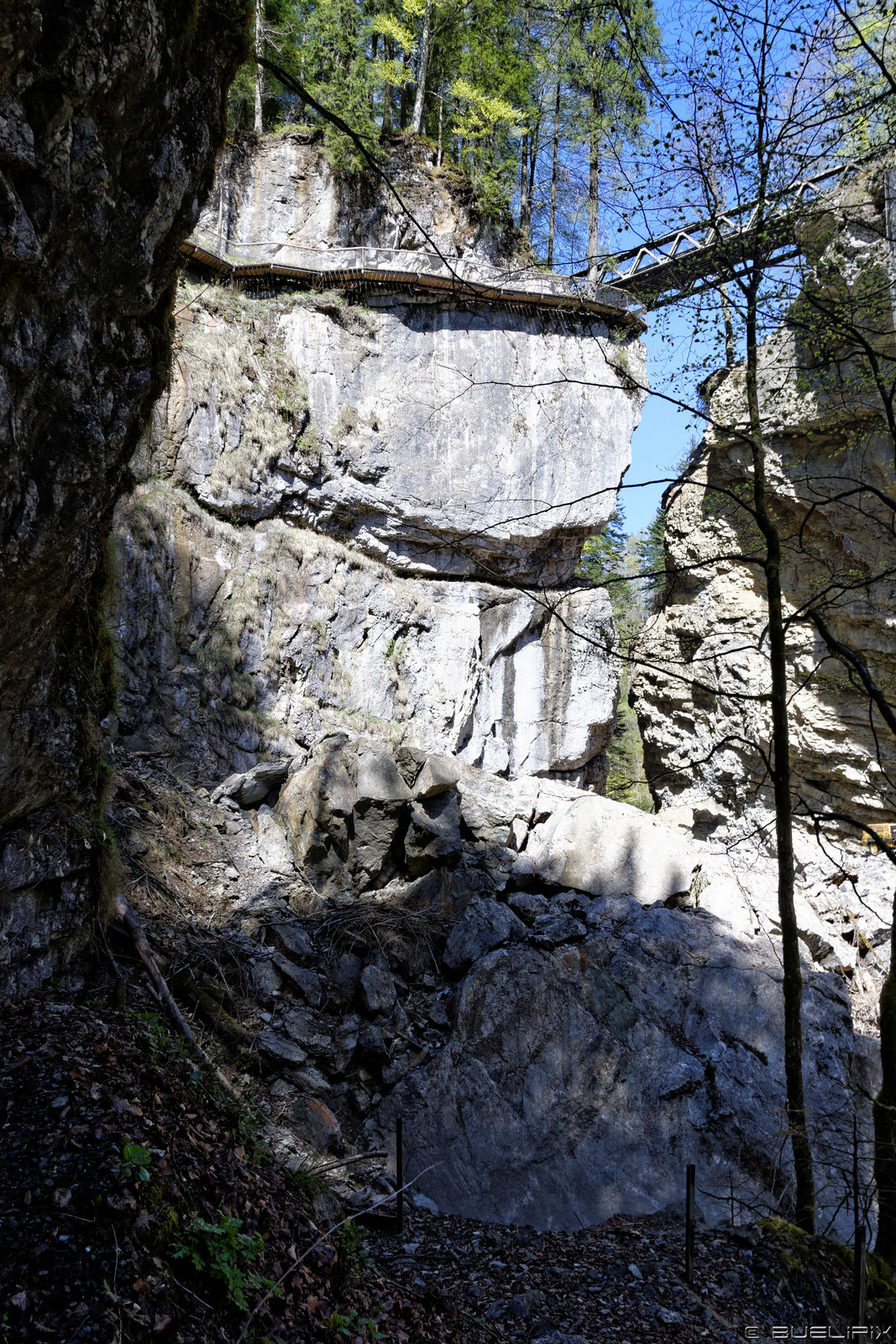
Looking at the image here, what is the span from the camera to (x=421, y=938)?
29.2ft

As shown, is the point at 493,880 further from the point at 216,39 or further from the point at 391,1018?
the point at 216,39

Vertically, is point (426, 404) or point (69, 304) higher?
point (426, 404)

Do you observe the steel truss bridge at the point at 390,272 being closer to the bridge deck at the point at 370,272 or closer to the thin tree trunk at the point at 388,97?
the bridge deck at the point at 370,272

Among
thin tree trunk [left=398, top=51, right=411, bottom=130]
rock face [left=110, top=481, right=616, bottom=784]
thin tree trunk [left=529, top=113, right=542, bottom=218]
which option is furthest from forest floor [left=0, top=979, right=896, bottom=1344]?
thin tree trunk [left=398, top=51, right=411, bottom=130]

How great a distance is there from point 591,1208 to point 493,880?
398cm

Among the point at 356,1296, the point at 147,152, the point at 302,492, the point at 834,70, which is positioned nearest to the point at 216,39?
the point at 147,152

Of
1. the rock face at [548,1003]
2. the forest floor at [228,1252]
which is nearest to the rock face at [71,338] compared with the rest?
the forest floor at [228,1252]

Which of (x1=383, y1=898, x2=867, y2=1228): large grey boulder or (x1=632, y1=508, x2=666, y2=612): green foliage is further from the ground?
(x1=632, y1=508, x2=666, y2=612): green foliage

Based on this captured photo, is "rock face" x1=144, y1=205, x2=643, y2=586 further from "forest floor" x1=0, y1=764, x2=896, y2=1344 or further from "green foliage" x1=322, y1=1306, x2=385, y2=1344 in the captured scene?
"green foliage" x1=322, y1=1306, x2=385, y2=1344

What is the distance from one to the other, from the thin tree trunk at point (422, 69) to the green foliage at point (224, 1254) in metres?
21.6

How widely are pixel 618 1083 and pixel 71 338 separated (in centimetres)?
740

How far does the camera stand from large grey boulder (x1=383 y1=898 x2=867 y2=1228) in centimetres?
660

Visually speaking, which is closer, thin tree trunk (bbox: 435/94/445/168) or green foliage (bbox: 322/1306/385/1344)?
green foliage (bbox: 322/1306/385/1344)

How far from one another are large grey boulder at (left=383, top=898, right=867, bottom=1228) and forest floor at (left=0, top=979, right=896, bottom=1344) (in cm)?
81
